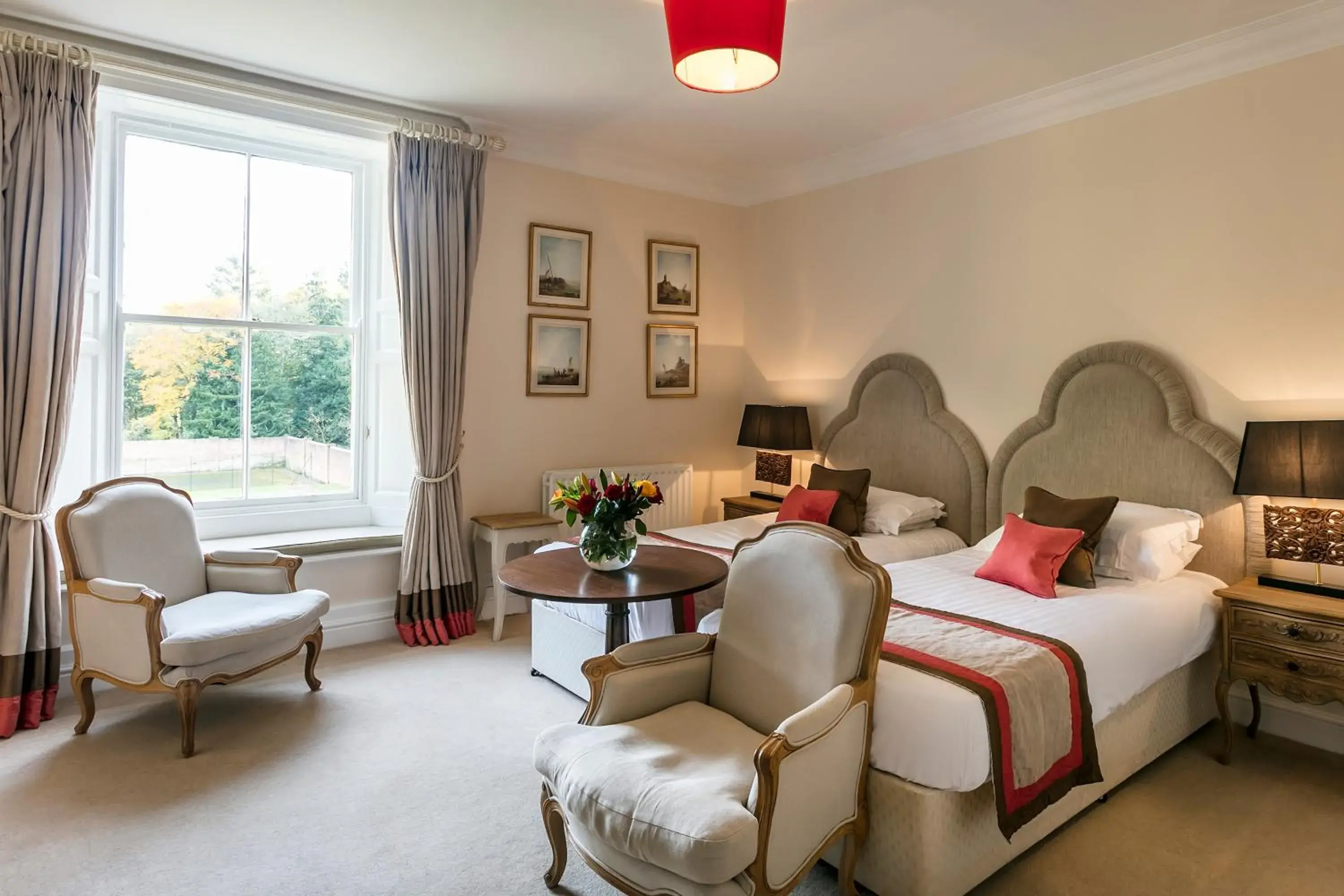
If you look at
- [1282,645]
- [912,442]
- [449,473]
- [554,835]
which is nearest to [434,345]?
[449,473]

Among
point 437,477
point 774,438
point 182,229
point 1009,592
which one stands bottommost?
point 1009,592

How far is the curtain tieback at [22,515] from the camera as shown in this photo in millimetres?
3244

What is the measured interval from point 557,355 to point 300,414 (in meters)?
1.51

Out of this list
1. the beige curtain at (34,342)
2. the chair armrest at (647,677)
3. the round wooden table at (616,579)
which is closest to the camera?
A: the chair armrest at (647,677)

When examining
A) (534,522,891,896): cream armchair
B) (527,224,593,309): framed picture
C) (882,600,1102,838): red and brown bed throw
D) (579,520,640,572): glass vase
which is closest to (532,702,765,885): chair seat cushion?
(534,522,891,896): cream armchair

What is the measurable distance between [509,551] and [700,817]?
327 cm

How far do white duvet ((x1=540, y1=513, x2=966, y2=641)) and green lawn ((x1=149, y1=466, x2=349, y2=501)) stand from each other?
153 centimetres

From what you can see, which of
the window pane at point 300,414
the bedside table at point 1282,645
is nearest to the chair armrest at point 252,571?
the window pane at point 300,414

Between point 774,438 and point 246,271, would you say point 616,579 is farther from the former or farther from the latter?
point 246,271

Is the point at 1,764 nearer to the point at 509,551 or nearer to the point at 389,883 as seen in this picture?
the point at 389,883

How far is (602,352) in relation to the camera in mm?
5188

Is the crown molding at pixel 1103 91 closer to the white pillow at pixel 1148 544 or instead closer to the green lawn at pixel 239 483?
the white pillow at pixel 1148 544

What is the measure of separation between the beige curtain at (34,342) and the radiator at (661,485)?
244 cm

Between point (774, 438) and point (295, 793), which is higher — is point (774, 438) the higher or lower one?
the higher one
